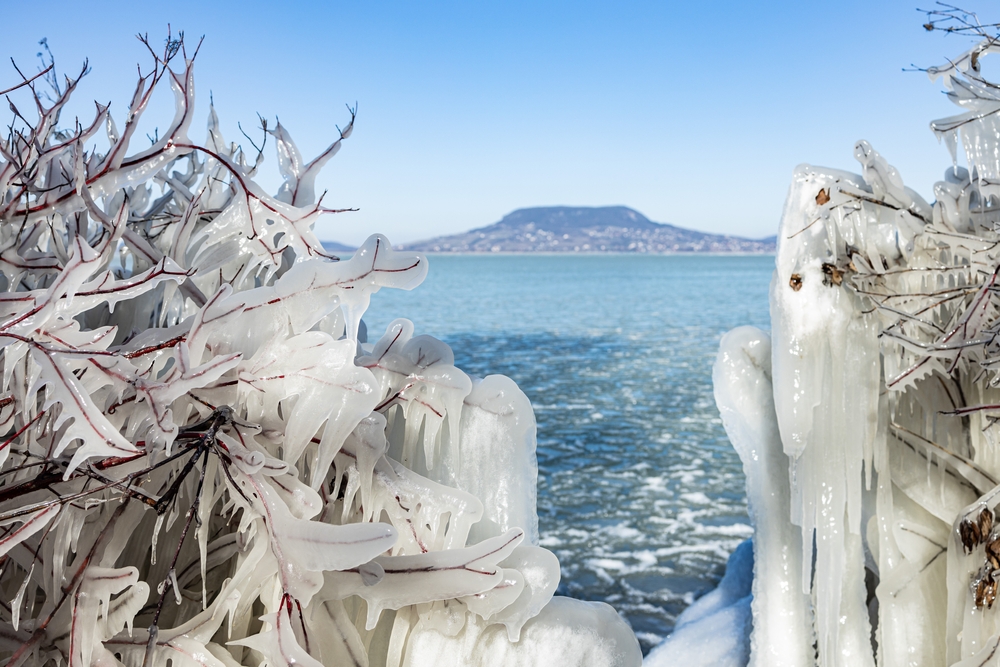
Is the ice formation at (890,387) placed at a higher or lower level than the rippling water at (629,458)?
higher

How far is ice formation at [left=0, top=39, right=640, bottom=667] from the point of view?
1354 mm

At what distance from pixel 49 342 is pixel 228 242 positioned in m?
0.55

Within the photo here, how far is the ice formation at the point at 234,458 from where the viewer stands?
1.35 meters

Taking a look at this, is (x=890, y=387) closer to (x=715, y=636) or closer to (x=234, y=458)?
(x=715, y=636)

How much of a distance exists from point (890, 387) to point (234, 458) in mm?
2591

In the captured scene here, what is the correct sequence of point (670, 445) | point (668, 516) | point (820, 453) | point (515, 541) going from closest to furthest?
point (515, 541) < point (820, 453) < point (668, 516) < point (670, 445)

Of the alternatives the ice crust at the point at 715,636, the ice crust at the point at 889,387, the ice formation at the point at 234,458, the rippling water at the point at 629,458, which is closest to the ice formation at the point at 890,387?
the ice crust at the point at 889,387

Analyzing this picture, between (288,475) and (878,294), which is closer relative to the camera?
(288,475)

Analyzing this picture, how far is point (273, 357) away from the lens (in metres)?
1.55

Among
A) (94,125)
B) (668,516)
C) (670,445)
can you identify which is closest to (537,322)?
(670,445)

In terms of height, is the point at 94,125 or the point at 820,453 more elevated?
the point at 94,125

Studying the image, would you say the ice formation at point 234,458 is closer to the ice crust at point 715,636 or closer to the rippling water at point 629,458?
the ice crust at point 715,636

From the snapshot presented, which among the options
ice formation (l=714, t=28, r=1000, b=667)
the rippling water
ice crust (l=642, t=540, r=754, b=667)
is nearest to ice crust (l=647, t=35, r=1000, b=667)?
ice formation (l=714, t=28, r=1000, b=667)

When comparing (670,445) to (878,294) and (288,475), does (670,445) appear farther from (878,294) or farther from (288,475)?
(288,475)
